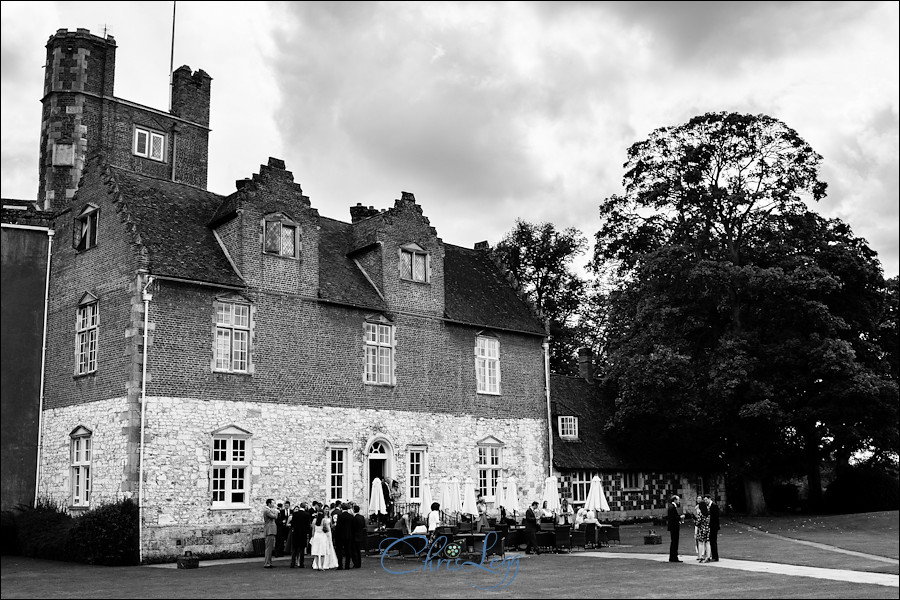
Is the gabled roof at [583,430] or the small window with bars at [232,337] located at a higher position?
the small window with bars at [232,337]

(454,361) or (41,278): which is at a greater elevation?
(41,278)

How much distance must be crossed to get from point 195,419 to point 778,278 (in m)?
25.2

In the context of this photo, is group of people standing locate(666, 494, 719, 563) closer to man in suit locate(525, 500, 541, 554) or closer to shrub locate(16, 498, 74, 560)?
man in suit locate(525, 500, 541, 554)

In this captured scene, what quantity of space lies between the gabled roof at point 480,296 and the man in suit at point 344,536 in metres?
13.0

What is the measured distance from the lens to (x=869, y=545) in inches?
1094

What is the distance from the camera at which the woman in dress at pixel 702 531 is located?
23.0 meters

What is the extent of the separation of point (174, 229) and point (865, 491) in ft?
122

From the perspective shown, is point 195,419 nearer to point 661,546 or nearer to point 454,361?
point 454,361

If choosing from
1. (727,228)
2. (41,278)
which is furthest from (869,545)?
(41,278)

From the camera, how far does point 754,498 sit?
4375cm

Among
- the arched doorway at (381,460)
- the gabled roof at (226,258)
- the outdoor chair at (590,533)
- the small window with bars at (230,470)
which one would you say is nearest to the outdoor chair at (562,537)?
the outdoor chair at (590,533)

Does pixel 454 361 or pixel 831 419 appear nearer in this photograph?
pixel 454 361

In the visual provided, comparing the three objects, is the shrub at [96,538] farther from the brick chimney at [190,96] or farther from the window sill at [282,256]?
the brick chimney at [190,96]

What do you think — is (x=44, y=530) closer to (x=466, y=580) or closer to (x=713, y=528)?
(x=466, y=580)
